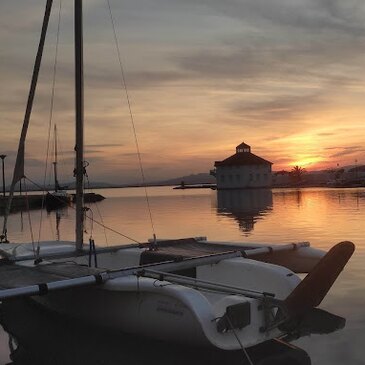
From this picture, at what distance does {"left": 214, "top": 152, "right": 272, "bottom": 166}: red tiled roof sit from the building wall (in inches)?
51.3

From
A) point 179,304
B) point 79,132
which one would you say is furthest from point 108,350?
point 79,132

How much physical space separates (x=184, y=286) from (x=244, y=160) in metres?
155

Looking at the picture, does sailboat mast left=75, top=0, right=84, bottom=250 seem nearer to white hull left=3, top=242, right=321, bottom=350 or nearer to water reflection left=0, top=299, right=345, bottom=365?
white hull left=3, top=242, right=321, bottom=350

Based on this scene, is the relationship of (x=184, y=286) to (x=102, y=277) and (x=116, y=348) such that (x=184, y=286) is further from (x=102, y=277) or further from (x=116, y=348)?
(x=116, y=348)

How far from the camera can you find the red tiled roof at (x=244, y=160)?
163 meters

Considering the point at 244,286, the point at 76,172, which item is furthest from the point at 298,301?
the point at 76,172

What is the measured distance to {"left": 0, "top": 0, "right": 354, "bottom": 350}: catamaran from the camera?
838 cm

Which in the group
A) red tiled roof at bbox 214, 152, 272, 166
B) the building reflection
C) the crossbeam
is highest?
red tiled roof at bbox 214, 152, 272, 166

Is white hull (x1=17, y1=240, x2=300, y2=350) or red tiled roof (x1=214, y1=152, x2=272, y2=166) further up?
red tiled roof (x1=214, y1=152, x2=272, y2=166)

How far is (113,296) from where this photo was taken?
380 inches

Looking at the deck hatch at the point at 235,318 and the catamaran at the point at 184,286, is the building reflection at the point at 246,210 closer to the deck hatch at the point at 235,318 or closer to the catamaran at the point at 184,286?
the catamaran at the point at 184,286

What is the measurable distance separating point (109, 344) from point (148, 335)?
3.55ft

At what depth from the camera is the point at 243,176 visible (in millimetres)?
163375

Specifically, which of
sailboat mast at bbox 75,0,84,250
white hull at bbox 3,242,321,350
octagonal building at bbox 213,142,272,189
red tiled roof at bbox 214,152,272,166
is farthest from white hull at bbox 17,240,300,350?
octagonal building at bbox 213,142,272,189
